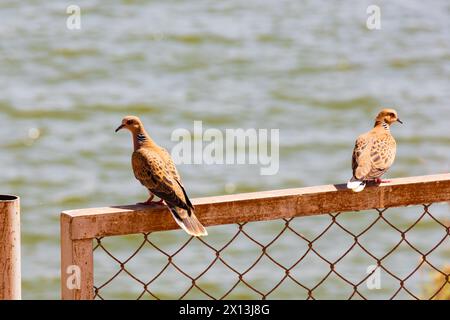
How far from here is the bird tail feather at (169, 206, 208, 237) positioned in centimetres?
372

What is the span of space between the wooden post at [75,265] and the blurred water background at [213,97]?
1096 centimetres

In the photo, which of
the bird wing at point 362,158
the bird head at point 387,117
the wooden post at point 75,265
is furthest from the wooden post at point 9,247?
the bird head at point 387,117

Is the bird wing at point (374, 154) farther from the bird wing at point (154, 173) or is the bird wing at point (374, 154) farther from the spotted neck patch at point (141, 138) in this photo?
the spotted neck patch at point (141, 138)

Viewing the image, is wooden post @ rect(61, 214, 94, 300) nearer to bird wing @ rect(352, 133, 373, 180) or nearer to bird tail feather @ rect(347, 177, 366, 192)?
bird tail feather @ rect(347, 177, 366, 192)

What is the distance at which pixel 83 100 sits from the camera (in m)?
22.2

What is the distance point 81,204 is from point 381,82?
8.00 meters

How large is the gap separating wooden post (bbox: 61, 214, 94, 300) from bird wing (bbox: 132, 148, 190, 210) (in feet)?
3.13

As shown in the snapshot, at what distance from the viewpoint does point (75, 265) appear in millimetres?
3531

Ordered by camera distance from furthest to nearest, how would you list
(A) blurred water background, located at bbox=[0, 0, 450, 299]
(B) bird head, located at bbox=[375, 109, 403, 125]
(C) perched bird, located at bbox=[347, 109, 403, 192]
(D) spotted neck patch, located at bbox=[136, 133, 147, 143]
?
1. (A) blurred water background, located at bbox=[0, 0, 450, 299]
2. (B) bird head, located at bbox=[375, 109, 403, 125]
3. (D) spotted neck patch, located at bbox=[136, 133, 147, 143]
4. (C) perched bird, located at bbox=[347, 109, 403, 192]

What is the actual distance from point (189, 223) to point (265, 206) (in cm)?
23

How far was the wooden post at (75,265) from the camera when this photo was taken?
352cm

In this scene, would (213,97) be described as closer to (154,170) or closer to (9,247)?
(154,170)

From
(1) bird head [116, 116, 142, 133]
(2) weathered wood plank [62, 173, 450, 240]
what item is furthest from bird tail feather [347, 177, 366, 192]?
(1) bird head [116, 116, 142, 133]

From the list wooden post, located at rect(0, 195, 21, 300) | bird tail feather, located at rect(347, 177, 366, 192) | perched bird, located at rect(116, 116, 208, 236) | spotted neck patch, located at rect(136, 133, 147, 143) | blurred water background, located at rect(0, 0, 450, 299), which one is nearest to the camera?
wooden post, located at rect(0, 195, 21, 300)
